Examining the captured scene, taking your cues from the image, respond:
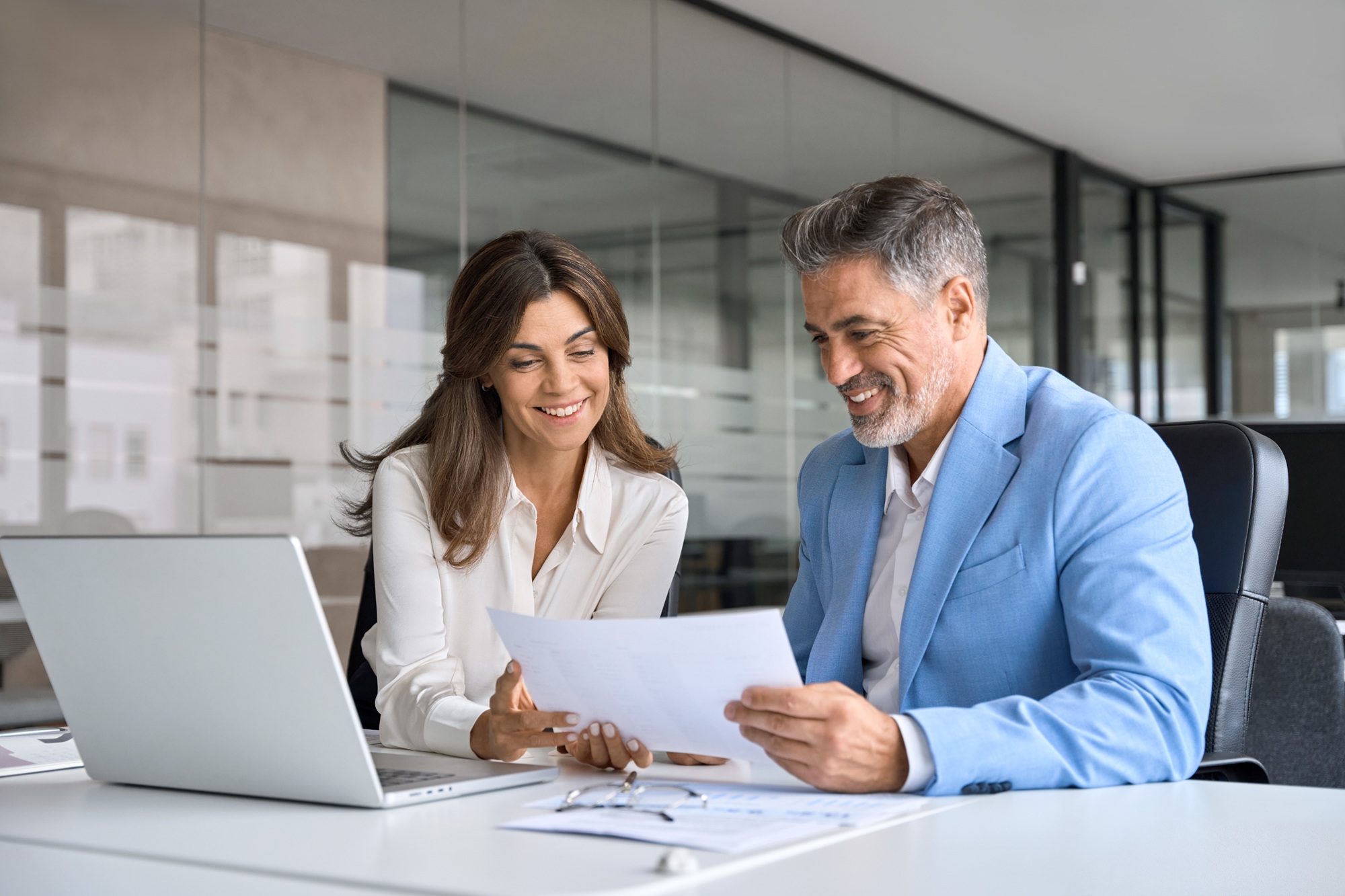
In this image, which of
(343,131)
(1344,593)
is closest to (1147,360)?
(1344,593)

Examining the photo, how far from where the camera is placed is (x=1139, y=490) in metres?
1.40

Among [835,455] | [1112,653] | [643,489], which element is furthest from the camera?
[643,489]

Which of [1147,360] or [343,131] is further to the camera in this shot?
[1147,360]

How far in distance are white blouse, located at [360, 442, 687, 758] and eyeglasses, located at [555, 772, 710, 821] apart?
45 cm

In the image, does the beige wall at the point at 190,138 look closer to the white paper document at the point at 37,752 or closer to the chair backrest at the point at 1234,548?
the white paper document at the point at 37,752

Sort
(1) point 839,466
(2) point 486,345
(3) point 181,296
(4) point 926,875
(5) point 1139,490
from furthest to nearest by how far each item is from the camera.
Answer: (3) point 181,296, (2) point 486,345, (1) point 839,466, (5) point 1139,490, (4) point 926,875

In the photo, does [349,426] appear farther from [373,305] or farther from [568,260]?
[568,260]

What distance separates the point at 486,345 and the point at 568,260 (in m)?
0.18

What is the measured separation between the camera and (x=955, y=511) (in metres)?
1.50

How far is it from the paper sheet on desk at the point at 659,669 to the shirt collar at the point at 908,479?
0.54 metres

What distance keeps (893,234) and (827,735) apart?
65 cm

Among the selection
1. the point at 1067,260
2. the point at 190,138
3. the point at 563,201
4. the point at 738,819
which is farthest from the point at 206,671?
the point at 1067,260

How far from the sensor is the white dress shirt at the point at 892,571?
162 cm

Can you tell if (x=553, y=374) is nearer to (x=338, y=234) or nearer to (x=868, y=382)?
(x=868, y=382)
